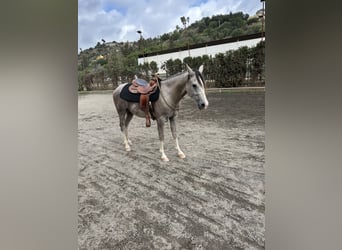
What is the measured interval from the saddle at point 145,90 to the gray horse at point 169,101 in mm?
38

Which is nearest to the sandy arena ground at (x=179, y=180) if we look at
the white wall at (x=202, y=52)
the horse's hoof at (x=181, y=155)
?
the horse's hoof at (x=181, y=155)

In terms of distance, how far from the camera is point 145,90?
198 cm

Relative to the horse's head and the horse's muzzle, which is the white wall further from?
the horse's muzzle

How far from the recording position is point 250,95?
180cm

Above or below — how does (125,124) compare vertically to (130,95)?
below

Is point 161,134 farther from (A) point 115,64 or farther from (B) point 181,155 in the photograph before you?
(A) point 115,64

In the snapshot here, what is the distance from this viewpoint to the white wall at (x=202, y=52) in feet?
5.84

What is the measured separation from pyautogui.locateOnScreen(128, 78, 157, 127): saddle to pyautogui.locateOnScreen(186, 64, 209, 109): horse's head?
0.89 ft

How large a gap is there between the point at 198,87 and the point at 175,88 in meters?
0.17

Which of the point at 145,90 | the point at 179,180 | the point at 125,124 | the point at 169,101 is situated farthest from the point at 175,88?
the point at 179,180

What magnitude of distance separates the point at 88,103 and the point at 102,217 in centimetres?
84
